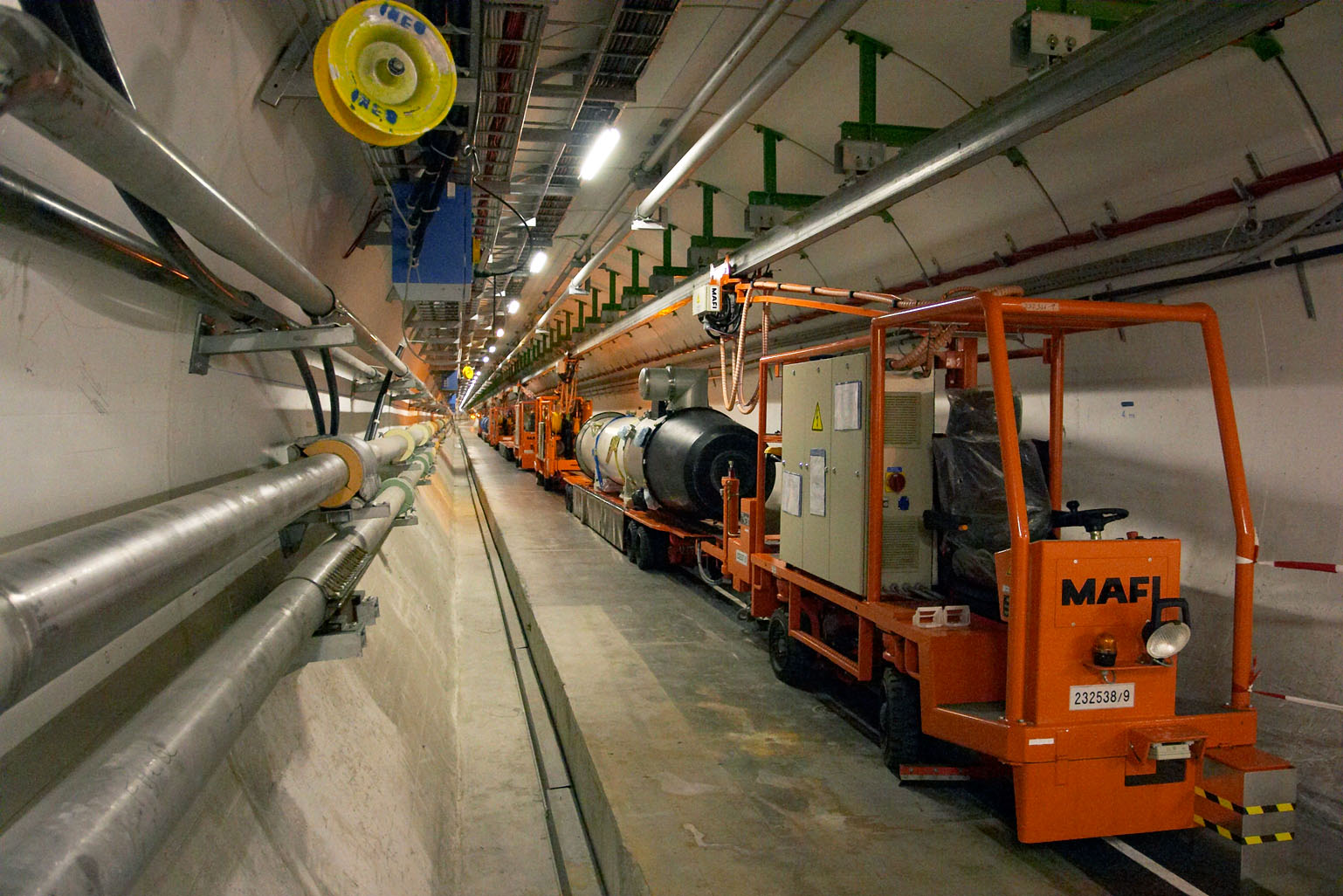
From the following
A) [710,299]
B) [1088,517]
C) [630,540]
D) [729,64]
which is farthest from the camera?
[630,540]

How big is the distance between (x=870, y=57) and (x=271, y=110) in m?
3.87

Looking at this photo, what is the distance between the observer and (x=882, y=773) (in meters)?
4.14

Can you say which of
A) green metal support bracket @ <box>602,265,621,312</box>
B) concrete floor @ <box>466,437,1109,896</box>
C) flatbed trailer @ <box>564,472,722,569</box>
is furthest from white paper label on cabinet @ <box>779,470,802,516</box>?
green metal support bracket @ <box>602,265,621,312</box>

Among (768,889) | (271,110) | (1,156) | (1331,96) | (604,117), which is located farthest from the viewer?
(604,117)

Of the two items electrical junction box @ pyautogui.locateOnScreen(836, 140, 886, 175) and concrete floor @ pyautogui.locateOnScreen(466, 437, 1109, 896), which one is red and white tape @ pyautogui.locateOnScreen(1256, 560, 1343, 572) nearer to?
concrete floor @ pyautogui.locateOnScreen(466, 437, 1109, 896)

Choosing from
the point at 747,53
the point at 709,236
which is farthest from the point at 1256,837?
the point at 709,236

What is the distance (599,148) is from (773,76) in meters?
1.96

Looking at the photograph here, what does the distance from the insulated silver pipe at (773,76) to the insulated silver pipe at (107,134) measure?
2851mm

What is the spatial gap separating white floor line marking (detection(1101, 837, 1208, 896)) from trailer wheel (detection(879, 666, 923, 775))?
867 millimetres

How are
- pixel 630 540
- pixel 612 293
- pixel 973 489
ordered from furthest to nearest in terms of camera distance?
pixel 612 293 → pixel 630 540 → pixel 973 489

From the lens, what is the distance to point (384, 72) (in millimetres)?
2547

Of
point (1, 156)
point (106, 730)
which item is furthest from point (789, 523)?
point (1, 156)

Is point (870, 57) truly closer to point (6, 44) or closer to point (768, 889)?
point (768, 889)

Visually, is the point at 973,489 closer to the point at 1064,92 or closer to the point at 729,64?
the point at 1064,92
